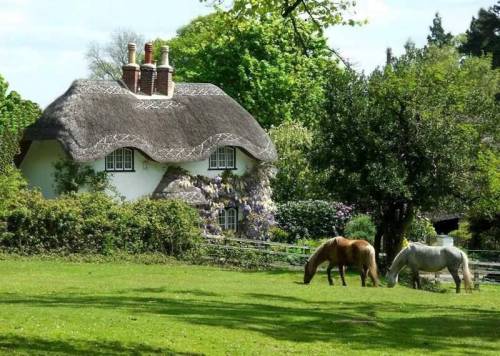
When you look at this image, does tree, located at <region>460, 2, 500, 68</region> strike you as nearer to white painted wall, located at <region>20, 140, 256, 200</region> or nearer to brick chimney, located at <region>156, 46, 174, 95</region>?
brick chimney, located at <region>156, 46, 174, 95</region>

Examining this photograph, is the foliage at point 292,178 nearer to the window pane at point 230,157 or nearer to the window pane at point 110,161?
the window pane at point 230,157

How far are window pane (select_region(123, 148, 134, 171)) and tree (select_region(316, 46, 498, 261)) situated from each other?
1028 centimetres

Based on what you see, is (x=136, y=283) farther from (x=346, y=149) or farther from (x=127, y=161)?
(x=127, y=161)

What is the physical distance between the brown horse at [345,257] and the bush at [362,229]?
9.25 metres

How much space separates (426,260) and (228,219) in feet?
47.0

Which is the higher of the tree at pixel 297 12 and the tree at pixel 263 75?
the tree at pixel 263 75

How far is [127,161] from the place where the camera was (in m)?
43.8

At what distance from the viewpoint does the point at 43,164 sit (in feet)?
144

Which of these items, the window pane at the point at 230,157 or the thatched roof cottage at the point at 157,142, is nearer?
the thatched roof cottage at the point at 157,142

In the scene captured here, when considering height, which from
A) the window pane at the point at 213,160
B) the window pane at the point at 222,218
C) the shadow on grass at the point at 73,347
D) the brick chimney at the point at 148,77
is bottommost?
the shadow on grass at the point at 73,347

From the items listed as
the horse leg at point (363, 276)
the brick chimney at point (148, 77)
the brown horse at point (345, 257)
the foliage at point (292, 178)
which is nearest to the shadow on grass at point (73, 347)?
the brown horse at point (345, 257)

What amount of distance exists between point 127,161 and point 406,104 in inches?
538

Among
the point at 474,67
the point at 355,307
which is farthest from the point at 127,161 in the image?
the point at 474,67

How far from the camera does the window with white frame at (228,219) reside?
4606 cm
